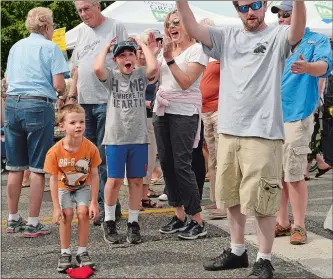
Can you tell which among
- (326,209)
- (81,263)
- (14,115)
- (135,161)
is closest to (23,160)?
(14,115)

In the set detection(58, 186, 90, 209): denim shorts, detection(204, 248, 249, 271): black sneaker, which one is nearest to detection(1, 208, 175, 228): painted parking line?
detection(58, 186, 90, 209): denim shorts

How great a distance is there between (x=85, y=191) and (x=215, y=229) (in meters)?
1.45

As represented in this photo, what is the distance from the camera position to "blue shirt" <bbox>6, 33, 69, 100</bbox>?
6.17 m

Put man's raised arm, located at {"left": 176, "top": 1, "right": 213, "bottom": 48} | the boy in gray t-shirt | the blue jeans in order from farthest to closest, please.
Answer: the blue jeans < the boy in gray t-shirt < man's raised arm, located at {"left": 176, "top": 1, "right": 213, "bottom": 48}

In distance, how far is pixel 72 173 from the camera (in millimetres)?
5102

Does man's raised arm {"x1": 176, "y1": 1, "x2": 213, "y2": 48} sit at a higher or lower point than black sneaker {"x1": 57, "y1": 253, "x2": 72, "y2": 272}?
higher

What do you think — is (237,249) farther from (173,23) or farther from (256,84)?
(173,23)

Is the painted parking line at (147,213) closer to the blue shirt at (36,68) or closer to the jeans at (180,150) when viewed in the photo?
the jeans at (180,150)

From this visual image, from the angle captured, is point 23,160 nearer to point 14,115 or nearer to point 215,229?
point 14,115

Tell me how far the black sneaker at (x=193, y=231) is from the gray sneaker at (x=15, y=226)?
1.51 meters

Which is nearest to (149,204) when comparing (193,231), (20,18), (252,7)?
(193,231)

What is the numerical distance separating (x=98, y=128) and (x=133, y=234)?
126 cm

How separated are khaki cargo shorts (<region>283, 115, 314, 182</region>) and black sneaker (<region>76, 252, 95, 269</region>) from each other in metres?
1.72

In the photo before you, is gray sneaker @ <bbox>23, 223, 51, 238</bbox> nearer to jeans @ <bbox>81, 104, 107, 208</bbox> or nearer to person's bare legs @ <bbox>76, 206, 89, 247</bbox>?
jeans @ <bbox>81, 104, 107, 208</bbox>
